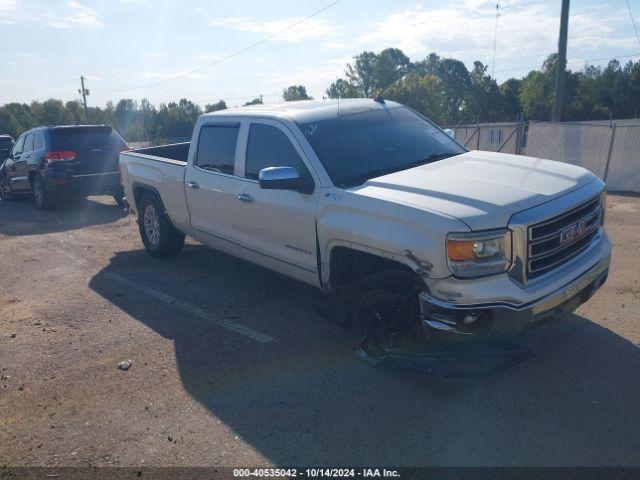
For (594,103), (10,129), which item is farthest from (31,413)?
(10,129)

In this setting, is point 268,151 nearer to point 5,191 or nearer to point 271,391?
point 271,391

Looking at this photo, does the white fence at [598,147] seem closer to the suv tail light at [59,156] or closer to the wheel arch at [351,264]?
the wheel arch at [351,264]

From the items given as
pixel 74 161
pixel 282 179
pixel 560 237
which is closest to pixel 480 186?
pixel 560 237

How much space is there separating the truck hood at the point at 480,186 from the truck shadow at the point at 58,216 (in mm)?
8063

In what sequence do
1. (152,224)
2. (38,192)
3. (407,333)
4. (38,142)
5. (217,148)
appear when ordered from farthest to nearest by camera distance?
(38,192), (38,142), (152,224), (217,148), (407,333)

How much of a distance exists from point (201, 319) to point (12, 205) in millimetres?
10958

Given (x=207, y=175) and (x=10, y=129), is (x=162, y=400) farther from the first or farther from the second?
(x=10, y=129)

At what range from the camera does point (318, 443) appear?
3338 mm

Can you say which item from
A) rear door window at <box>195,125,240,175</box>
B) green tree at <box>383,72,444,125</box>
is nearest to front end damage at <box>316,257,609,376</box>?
rear door window at <box>195,125,240,175</box>

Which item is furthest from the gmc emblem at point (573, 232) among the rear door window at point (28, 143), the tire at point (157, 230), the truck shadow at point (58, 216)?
the rear door window at point (28, 143)

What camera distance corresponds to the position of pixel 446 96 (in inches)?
3078

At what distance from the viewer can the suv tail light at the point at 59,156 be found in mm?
11695

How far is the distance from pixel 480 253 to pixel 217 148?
337 cm

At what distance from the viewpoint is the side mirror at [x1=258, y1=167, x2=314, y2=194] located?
4.41 metres
